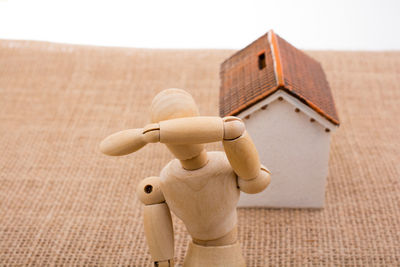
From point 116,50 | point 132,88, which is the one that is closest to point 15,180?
point 132,88

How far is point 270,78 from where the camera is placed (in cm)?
146

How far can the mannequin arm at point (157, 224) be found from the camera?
1.06 meters

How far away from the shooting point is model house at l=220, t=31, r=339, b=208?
147cm

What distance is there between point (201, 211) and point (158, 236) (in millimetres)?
110

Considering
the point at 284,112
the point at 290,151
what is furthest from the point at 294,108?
the point at 290,151

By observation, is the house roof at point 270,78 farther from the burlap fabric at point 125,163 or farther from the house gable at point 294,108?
the burlap fabric at point 125,163

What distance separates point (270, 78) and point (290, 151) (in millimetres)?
275

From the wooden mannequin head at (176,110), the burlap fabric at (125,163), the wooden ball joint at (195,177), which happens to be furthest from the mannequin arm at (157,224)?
the burlap fabric at (125,163)

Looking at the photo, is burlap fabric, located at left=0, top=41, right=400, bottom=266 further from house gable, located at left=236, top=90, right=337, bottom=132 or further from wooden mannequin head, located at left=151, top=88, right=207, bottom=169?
wooden mannequin head, located at left=151, top=88, right=207, bottom=169

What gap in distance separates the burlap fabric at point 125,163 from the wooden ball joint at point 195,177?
43 centimetres

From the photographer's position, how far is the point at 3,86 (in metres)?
2.29

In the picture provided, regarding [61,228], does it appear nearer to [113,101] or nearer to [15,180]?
[15,180]

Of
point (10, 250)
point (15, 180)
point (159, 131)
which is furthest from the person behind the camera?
point (15, 180)

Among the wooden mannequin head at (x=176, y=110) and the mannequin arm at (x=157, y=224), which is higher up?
the wooden mannequin head at (x=176, y=110)
